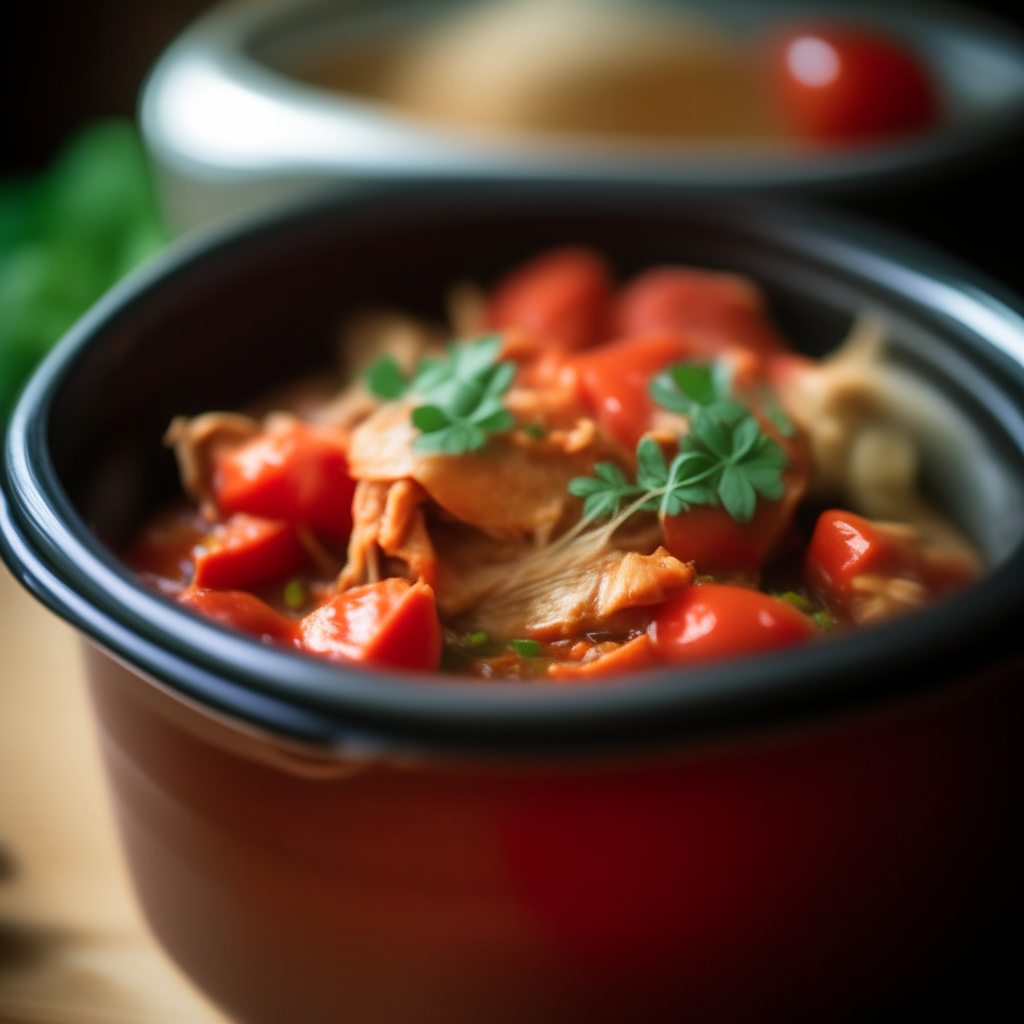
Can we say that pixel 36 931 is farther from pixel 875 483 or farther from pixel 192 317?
pixel 875 483

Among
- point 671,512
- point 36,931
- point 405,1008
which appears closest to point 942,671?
point 671,512

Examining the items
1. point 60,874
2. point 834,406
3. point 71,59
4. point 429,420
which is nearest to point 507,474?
point 429,420

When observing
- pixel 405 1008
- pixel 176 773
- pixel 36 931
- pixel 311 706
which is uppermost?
pixel 311 706

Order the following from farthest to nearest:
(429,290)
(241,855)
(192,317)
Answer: (429,290) < (192,317) < (241,855)

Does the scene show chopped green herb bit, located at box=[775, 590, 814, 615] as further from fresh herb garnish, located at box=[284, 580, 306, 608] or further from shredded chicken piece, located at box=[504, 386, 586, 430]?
fresh herb garnish, located at box=[284, 580, 306, 608]

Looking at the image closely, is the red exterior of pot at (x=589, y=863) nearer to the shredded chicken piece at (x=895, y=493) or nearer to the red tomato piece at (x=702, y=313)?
the shredded chicken piece at (x=895, y=493)

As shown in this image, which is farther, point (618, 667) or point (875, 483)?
point (875, 483)

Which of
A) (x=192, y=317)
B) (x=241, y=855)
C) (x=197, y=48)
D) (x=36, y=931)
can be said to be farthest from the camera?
(x=197, y=48)

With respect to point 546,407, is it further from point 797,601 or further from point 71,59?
point 71,59
